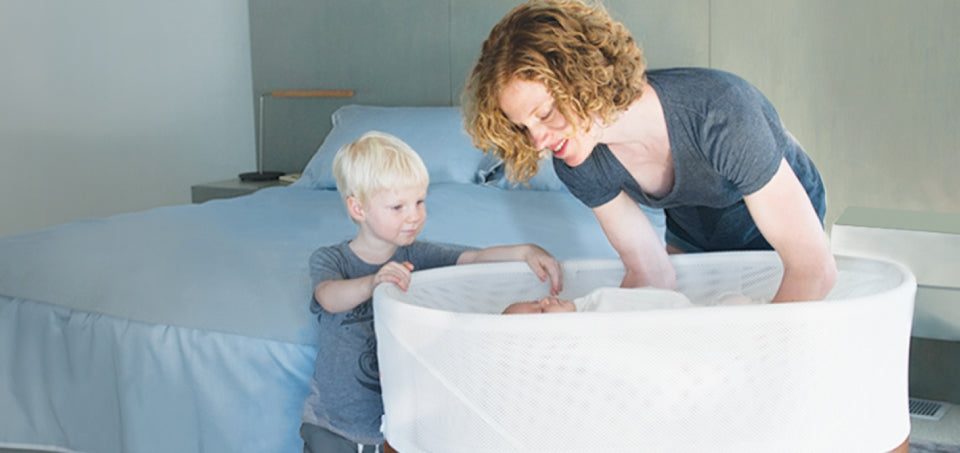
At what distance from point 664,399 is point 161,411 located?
1047 mm

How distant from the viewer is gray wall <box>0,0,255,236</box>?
132 inches

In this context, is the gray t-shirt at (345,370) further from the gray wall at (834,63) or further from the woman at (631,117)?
the gray wall at (834,63)

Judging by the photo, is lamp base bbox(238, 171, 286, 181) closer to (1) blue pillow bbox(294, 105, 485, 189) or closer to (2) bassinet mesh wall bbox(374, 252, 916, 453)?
(1) blue pillow bbox(294, 105, 485, 189)

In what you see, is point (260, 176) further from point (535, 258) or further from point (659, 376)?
point (659, 376)

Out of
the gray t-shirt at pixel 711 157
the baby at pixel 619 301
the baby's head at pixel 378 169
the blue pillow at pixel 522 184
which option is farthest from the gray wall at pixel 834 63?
the baby's head at pixel 378 169

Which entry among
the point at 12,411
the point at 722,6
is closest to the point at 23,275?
the point at 12,411

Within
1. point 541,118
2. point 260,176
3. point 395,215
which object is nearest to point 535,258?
point 395,215

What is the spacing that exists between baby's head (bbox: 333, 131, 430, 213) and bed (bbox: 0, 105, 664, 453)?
275mm

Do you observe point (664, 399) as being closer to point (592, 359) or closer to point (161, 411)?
point (592, 359)

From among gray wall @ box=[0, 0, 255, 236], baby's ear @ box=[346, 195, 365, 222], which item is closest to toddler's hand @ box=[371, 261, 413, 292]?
baby's ear @ box=[346, 195, 365, 222]

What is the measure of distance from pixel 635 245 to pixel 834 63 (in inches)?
60.0

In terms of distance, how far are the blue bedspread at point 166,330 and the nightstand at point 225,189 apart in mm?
1231

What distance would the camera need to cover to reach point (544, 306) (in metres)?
1.42

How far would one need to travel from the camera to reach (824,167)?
2.80m
